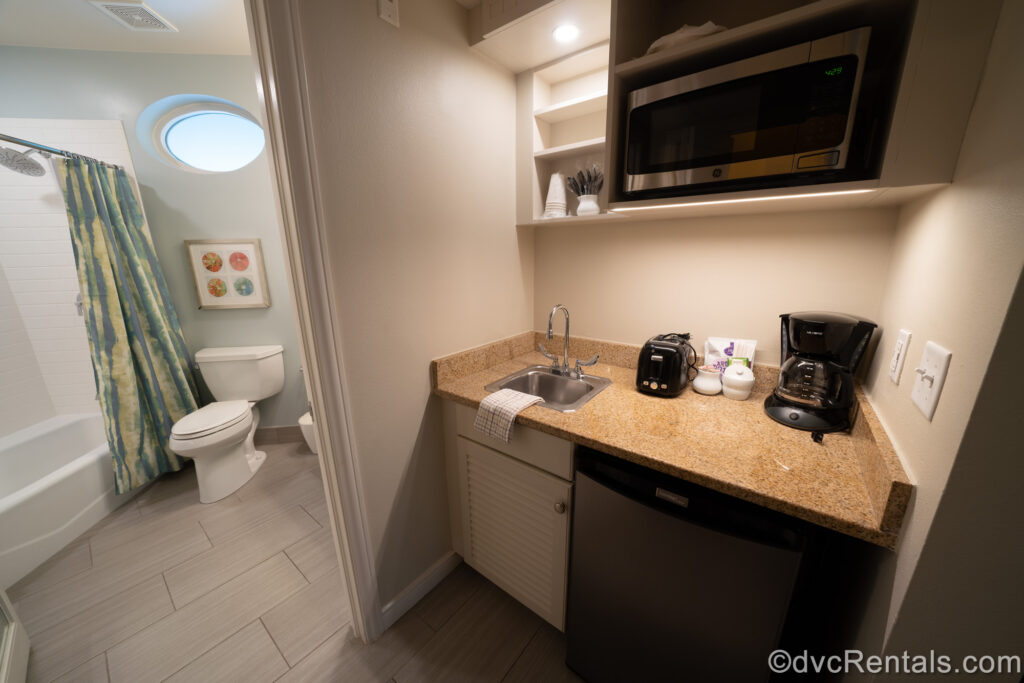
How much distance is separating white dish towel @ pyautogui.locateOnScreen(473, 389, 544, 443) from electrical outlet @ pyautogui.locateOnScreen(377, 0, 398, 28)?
1.22 meters

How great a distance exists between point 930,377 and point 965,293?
0.15 metres

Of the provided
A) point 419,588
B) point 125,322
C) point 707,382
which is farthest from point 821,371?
point 125,322

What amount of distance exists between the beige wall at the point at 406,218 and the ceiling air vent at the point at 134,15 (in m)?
1.50

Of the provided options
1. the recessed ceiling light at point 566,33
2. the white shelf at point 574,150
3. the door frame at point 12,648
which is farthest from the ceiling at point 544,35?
the door frame at point 12,648

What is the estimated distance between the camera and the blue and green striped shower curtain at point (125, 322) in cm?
184

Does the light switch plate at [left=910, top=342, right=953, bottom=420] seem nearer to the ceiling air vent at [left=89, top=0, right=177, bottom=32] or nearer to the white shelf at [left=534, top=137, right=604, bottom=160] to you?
the white shelf at [left=534, top=137, right=604, bottom=160]

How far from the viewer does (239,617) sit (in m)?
1.37

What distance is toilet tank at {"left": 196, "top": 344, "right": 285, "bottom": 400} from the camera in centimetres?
229

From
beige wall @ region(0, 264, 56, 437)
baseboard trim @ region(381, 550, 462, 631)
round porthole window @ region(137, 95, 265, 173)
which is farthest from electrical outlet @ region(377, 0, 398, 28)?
beige wall @ region(0, 264, 56, 437)

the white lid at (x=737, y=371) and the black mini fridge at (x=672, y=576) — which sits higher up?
the white lid at (x=737, y=371)

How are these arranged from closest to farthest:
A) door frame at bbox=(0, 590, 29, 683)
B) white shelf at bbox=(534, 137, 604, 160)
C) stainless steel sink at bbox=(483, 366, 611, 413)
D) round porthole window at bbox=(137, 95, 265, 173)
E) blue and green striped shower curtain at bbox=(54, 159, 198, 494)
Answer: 1. door frame at bbox=(0, 590, 29, 683)
2. white shelf at bbox=(534, 137, 604, 160)
3. stainless steel sink at bbox=(483, 366, 611, 413)
4. blue and green striped shower curtain at bbox=(54, 159, 198, 494)
5. round porthole window at bbox=(137, 95, 265, 173)

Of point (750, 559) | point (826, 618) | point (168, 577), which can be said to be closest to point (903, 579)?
point (750, 559)
